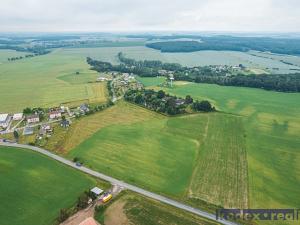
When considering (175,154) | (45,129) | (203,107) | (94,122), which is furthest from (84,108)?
(175,154)

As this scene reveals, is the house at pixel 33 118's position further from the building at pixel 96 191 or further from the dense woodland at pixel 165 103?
the building at pixel 96 191

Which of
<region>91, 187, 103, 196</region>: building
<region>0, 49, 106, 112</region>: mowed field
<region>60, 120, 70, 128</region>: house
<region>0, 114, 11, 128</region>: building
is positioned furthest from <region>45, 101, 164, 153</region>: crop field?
<region>91, 187, 103, 196</region>: building

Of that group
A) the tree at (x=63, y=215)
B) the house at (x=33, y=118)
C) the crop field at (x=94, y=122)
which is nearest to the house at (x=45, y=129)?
the crop field at (x=94, y=122)

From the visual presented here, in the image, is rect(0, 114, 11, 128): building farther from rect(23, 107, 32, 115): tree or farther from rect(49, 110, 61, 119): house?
rect(49, 110, 61, 119): house

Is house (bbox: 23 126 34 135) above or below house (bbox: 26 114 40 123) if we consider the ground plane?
below

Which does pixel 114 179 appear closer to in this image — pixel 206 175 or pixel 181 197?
pixel 181 197
